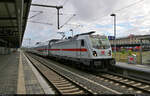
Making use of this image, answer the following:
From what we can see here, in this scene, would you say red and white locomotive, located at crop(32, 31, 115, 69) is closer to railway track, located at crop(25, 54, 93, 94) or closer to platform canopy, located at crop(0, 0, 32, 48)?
railway track, located at crop(25, 54, 93, 94)

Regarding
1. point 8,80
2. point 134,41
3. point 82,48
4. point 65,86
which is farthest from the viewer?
point 134,41

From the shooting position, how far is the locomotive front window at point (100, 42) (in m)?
10.7

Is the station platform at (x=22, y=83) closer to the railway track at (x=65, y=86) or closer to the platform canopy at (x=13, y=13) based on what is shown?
the railway track at (x=65, y=86)

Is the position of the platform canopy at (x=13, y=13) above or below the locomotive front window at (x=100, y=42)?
above

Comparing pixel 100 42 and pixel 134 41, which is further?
pixel 134 41

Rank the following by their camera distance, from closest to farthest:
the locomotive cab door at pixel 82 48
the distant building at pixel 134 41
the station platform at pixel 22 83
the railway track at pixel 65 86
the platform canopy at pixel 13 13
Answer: the station platform at pixel 22 83 → the railway track at pixel 65 86 → the platform canopy at pixel 13 13 → the locomotive cab door at pixel 82 48 → the distant building at pixel 134 41

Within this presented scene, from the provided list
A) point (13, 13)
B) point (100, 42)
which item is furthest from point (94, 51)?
point (13, 13)

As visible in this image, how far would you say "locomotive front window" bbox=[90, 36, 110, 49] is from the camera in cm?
1070

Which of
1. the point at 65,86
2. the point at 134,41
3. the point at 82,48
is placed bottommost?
the point at 65,86

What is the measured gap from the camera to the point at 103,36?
457 inches

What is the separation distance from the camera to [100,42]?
36.2 feet

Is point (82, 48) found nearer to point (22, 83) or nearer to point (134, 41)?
point (22, 83)

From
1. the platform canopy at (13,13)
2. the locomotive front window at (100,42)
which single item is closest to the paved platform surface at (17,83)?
the platform canopy at (13,13)

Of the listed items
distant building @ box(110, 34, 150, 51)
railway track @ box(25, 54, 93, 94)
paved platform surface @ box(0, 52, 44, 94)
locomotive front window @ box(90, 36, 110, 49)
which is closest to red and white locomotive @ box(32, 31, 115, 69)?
locomotive front window @ box(90, 36, 110, 49)
